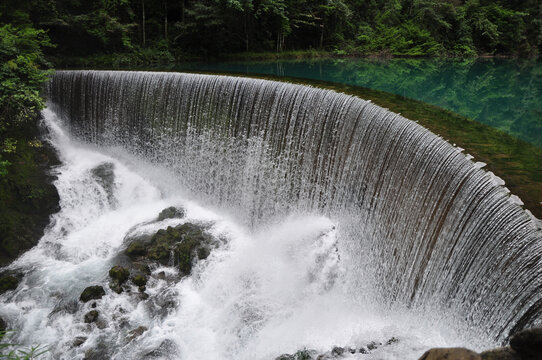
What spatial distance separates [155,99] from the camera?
993cm

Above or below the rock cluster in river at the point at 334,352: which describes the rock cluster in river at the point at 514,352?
above

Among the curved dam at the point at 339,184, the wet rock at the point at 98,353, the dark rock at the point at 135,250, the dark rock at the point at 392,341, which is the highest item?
the curved dam at the point at 339,184

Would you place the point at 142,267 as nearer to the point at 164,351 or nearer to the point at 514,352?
the point at 164,351

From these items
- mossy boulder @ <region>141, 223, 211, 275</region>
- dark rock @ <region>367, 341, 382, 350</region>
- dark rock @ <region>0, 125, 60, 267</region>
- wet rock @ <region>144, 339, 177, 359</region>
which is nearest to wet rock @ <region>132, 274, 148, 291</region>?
mossy boulder @ <region>141, 223, 211, 275</region>

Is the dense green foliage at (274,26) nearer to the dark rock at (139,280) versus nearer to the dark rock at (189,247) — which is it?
the dark rock at (189,247)

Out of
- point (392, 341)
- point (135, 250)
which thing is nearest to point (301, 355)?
point (392, 341)

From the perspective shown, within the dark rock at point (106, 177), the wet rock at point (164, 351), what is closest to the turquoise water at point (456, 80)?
the dark rock at point (106, 177)

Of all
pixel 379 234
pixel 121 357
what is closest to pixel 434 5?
pixel 379 234

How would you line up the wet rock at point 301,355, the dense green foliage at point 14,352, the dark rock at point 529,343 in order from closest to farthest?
the dark rock at point 529,343 → the dense green foliage at point 14,352 → the wet rock at point 301,355

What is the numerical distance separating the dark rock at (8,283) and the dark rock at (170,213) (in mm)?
3057

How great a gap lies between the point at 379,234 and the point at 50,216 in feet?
24.9

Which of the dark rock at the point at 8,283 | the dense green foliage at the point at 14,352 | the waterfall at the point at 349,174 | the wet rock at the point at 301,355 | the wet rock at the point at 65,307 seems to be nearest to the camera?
the dense green foliage at the point at 14,352

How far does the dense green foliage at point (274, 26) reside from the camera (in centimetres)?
1475

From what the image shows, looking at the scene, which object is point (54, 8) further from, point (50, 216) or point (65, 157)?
point (50, 216)
